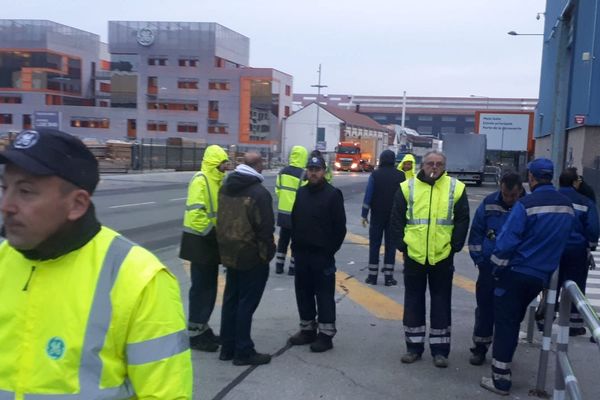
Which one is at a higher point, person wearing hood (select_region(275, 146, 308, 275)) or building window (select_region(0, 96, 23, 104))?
building window (select_region(0, 96, 23, 104))

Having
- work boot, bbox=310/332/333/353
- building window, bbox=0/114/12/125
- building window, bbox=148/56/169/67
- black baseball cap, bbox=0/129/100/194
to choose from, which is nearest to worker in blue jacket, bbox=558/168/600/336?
work boot, bbox=310/332/333/353

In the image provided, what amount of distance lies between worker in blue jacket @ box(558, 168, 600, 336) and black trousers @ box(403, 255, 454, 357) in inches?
68.3

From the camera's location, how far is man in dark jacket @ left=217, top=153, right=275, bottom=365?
5934 mm

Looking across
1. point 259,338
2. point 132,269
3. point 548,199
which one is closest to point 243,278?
point 259,338

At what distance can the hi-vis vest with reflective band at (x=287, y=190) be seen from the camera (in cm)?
975

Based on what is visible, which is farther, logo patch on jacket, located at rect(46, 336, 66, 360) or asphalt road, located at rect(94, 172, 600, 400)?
asphalt road, located at rect(94, 172, 600, 400)

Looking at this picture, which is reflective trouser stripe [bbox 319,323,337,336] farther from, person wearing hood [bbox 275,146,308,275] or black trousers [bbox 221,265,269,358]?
person wearing hood [bbox 275,146,308,275]

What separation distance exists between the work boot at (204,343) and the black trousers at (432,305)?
1878 mm

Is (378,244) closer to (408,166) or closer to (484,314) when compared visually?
(408,166)

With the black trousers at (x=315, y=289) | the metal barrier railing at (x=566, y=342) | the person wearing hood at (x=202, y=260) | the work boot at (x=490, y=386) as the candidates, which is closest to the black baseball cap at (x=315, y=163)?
the black trousers at (x=315, y=289)

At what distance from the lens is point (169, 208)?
20547 mm

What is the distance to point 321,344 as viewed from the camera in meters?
6.50

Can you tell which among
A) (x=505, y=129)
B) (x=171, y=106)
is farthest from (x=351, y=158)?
(x=171, y=106)

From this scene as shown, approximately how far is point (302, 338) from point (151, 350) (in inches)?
187
